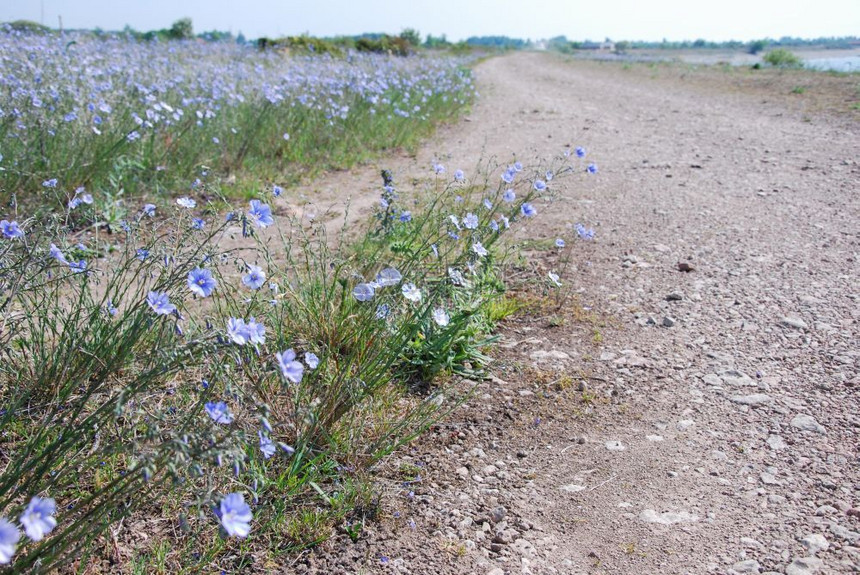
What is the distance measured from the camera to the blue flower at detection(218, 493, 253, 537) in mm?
1313

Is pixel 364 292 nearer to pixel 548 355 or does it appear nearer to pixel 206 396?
pixel 206 396

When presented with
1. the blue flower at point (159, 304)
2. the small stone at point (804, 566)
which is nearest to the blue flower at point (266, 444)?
the blue flower at point (159, 304)

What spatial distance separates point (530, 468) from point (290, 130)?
5.60 m

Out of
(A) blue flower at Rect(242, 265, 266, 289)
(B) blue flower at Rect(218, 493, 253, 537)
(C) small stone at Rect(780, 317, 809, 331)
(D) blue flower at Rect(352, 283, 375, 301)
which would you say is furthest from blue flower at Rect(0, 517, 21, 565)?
(C) small stone at Rect(780, 317, 809, 331)

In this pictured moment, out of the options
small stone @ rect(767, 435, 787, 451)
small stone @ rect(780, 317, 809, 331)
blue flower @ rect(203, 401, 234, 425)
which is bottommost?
small stone @ rect(767, 435, 787, 451)

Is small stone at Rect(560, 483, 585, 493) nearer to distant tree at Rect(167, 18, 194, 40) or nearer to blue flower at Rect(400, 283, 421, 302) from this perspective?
blue flower at Rect(400, 283, 421, 302)

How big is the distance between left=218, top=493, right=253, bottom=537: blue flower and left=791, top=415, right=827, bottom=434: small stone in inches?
82.6

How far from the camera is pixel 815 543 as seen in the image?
74.6 inches

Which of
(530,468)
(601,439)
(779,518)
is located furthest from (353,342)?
(779,518)

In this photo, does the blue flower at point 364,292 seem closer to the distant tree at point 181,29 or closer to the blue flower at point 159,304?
the blue flower at point 159,304

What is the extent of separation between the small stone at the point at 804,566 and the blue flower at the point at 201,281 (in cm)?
178

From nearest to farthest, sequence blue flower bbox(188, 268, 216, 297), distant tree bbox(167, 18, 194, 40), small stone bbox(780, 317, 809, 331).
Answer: blue flower bbox(188, 268, 216, 297), small stone bbox(780, 317, 809, 331), distant tree bbox(167, 18, 194, 40)

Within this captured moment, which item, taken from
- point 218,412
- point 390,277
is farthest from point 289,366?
point 390,277

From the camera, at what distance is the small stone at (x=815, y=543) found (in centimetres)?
187
